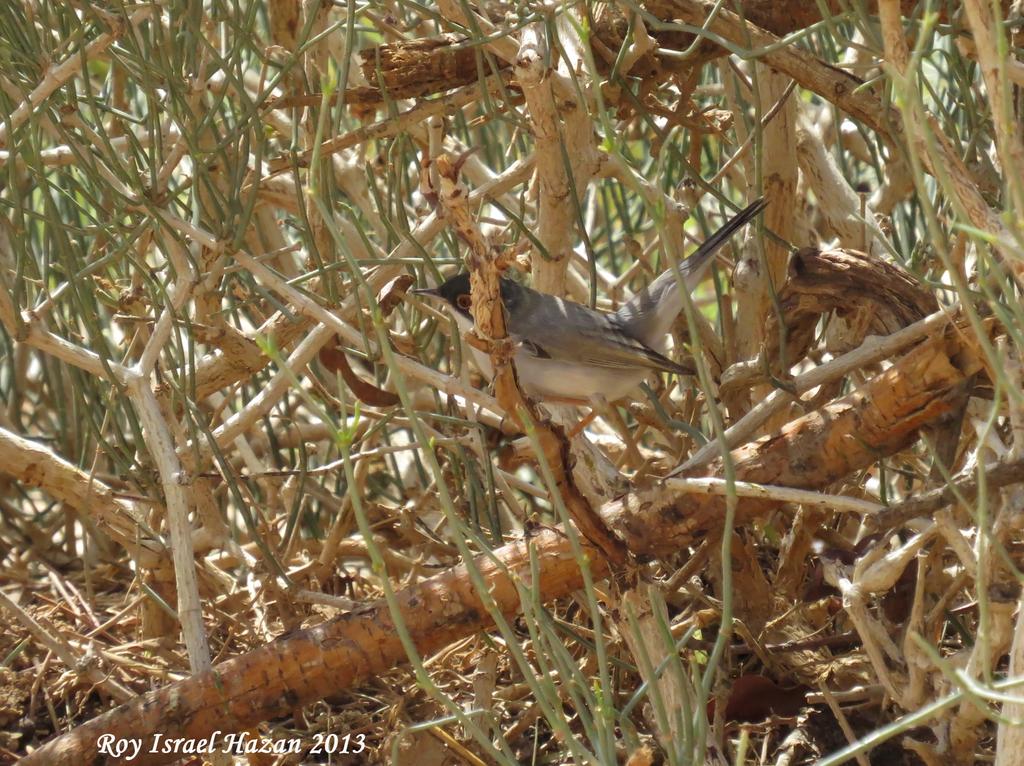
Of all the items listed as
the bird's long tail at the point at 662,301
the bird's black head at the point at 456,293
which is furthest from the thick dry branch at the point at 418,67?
the bird's long tail at the point at 662,301

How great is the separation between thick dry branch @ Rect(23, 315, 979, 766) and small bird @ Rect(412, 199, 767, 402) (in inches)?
29.7

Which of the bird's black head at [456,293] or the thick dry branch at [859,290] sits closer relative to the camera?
the thick dry branch at [859,290]

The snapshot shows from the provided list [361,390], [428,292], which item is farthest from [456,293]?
[361,390]

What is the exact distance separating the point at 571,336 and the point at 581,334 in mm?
33

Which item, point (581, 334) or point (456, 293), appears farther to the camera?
point (581, 334)

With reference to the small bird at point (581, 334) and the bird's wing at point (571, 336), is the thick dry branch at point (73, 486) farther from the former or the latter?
the bird's wing at point (571, 336)

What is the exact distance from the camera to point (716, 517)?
2.61 m

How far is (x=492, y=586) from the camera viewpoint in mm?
2688

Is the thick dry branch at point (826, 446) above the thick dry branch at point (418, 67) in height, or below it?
below

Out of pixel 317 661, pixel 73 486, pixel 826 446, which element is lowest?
pixel 317 661

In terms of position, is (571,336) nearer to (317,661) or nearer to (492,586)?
(492,586)

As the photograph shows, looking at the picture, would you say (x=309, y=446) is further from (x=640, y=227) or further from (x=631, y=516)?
(x=631, y=516)

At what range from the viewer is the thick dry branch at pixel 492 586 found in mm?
2496

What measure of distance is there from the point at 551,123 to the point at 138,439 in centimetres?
159
